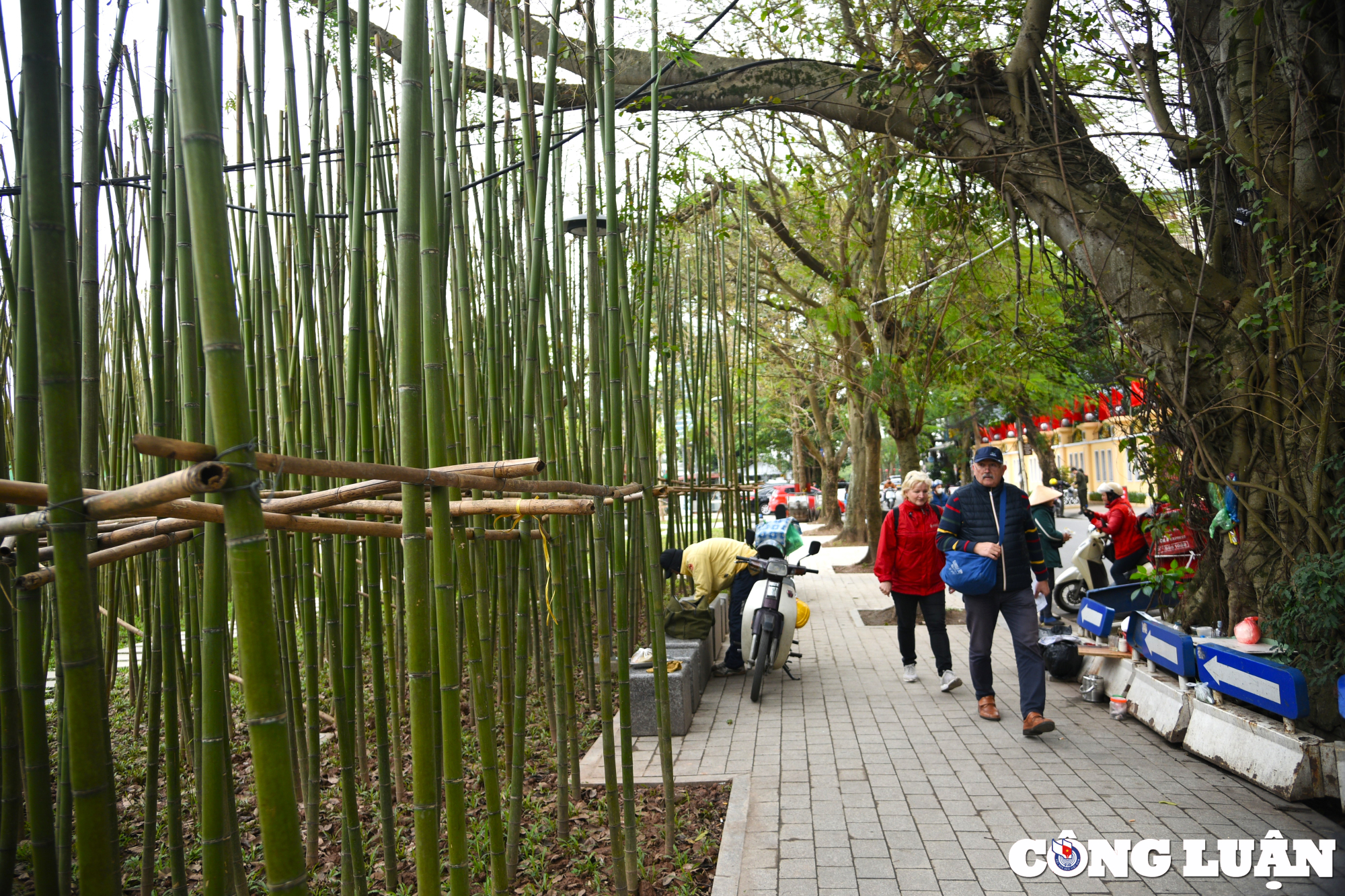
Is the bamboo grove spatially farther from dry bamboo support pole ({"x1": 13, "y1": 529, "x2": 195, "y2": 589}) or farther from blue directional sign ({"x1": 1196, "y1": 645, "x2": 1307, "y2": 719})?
blue directional sign ({"x1": 1196, "y1": 645, "x2": 1307, "y2": 719})

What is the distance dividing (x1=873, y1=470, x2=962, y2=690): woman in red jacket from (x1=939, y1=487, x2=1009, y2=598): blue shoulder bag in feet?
2.43

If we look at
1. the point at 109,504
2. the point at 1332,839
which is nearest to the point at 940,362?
the point at 1332,839

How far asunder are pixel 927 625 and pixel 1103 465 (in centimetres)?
2503

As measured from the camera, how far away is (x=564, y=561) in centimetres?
285

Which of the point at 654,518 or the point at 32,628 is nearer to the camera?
the point at 32,628

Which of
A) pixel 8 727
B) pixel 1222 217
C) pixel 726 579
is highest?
pixel 1222 217

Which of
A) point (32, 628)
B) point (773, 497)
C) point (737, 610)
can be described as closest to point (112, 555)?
point (32, 628)

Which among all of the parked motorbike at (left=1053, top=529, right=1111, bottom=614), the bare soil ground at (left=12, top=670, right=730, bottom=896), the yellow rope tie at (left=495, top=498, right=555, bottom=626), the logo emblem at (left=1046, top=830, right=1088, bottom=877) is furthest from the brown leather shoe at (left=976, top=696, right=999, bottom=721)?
the parked motorbike at (left=1053, top=529, right=1111, bottom=614)

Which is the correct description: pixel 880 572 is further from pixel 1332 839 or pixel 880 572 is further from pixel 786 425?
pixel 786 425

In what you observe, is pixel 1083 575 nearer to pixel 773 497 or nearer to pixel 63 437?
pixel 63 437

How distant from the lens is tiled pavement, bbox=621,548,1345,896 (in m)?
2.70

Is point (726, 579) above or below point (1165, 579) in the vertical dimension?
below

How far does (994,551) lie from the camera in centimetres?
429

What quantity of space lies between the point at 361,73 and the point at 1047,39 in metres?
4.49
